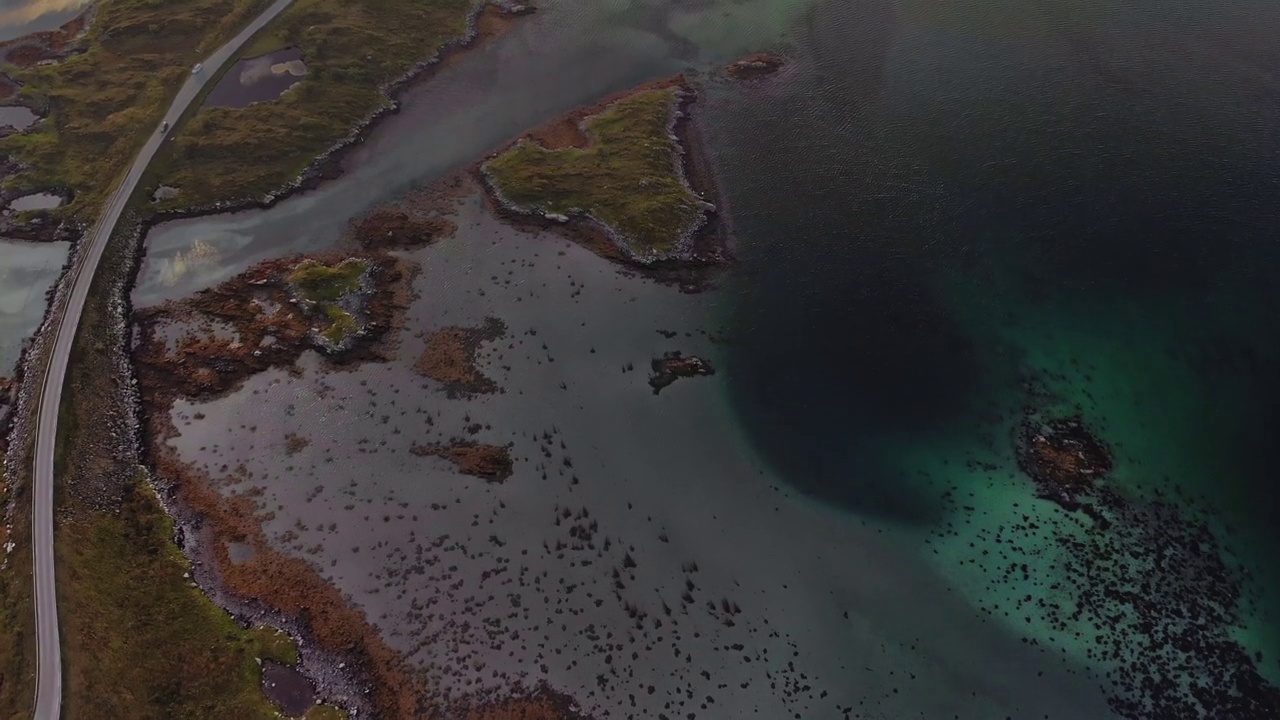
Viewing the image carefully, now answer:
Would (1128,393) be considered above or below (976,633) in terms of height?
above

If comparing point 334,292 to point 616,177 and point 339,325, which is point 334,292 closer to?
point 339,325

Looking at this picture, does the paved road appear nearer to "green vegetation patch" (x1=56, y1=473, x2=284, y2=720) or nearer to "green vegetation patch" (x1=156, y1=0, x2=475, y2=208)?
"green vegetation patch" (x1=56, y1=473, x2=284, y2=720)

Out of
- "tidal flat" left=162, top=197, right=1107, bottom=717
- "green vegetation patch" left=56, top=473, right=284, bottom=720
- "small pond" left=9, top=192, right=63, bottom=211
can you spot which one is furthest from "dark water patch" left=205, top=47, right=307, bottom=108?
"green vegetation patch" left=56, top=473, right=284, bottom=720

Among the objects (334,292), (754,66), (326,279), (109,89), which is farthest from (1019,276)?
(109,89)

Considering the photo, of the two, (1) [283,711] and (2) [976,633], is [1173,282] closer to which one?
(2) [976,633]

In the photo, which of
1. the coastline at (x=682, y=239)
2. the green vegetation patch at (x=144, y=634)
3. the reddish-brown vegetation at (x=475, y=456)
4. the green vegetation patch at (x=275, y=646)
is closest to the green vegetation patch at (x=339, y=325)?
the reddish-brown vegetation at (x=475, y=456)

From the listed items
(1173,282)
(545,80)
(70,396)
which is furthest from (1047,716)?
→ (545,80)
